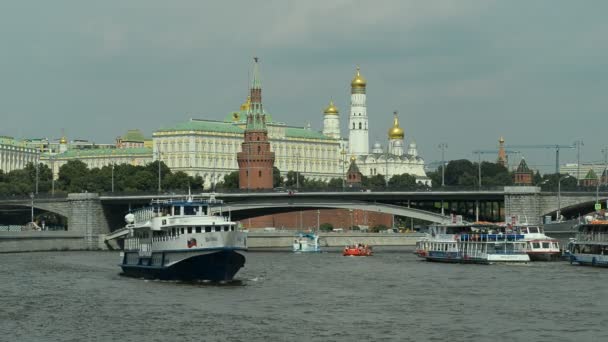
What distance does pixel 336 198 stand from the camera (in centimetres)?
15600

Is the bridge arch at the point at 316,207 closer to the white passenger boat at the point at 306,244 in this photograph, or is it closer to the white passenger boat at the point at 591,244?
the white passenger boat at the point at 306,244

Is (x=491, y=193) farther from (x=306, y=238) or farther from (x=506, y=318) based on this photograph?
(x=506, y=318)

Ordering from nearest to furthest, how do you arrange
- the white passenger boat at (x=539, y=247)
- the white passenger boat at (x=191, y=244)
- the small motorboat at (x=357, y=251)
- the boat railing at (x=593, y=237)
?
the white passenger boat at (x=191, y=244) < the boat railing at (x=593, y=237) < the white passenger boat at (x=539, y=247) < the small motorboat at (x=357, y=251)

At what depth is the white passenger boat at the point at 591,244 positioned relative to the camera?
113 meters

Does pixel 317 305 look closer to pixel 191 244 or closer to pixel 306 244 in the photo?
pixel 191 244

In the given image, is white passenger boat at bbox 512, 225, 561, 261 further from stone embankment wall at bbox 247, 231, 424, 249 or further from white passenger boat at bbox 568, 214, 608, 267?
stone embankment wall at bbox 247, 231, 424, 249

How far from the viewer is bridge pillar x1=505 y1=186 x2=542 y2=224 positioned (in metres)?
144

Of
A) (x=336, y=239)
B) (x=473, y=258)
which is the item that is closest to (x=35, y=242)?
(x=336, y=239)

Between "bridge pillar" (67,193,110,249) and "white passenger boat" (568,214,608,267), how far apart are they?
2560 inches

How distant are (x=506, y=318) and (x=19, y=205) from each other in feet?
353

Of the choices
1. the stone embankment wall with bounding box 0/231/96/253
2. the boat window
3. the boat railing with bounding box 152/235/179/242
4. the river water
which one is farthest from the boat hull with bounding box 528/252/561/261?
the stone embankment wall with bounding box 0/231/96/253

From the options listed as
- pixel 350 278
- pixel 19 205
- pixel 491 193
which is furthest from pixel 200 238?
pixel 19 205

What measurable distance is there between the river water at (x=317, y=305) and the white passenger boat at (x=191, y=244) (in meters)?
1.24

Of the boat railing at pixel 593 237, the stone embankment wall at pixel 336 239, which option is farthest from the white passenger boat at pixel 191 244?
the stone embankment wall at pixel 336 239
